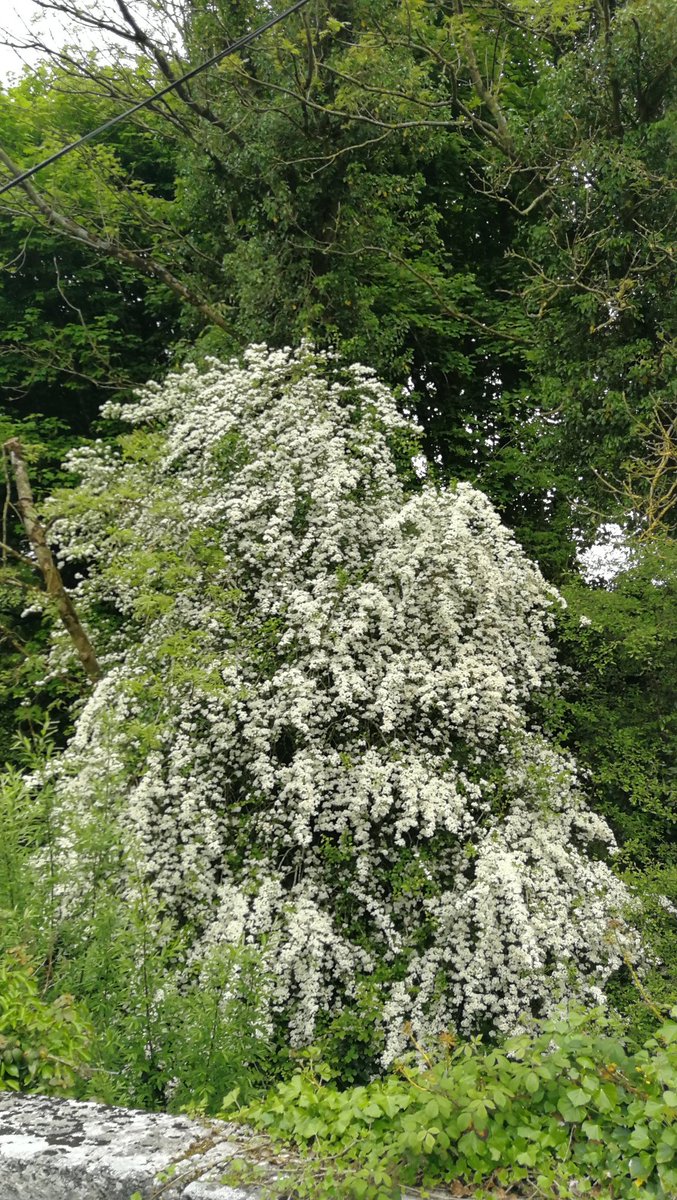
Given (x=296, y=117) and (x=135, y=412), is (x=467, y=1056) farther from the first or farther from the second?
(x=296, y=117)

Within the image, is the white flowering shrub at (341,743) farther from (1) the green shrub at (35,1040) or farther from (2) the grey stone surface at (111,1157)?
(2) the grey stone surface at (111,1157)

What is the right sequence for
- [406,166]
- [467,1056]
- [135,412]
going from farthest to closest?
[406,166] → [135,412] → [467,1056]

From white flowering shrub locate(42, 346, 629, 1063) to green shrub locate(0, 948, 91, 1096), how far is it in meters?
1.91

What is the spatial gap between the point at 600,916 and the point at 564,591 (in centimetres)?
278

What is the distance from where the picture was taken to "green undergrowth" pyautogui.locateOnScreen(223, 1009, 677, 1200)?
1700mm

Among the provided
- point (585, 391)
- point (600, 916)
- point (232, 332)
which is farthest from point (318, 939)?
point (232, 332)

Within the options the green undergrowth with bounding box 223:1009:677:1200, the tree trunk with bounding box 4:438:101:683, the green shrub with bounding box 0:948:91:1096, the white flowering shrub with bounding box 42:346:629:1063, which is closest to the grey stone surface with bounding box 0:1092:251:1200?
the green undergrowth with bounding box 223:1009:677:1200

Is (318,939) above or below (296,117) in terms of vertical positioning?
below

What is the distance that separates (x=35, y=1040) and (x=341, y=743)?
3680 millimetres

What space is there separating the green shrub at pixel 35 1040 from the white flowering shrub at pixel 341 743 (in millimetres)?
1914

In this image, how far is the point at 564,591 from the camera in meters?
7.62

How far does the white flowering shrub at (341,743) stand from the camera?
550cm

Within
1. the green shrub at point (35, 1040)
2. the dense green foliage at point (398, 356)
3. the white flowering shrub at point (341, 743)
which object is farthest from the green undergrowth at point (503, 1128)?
the white flowering shrub at point (341, 743)

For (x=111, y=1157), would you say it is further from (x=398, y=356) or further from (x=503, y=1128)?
(x=398, y=356)
